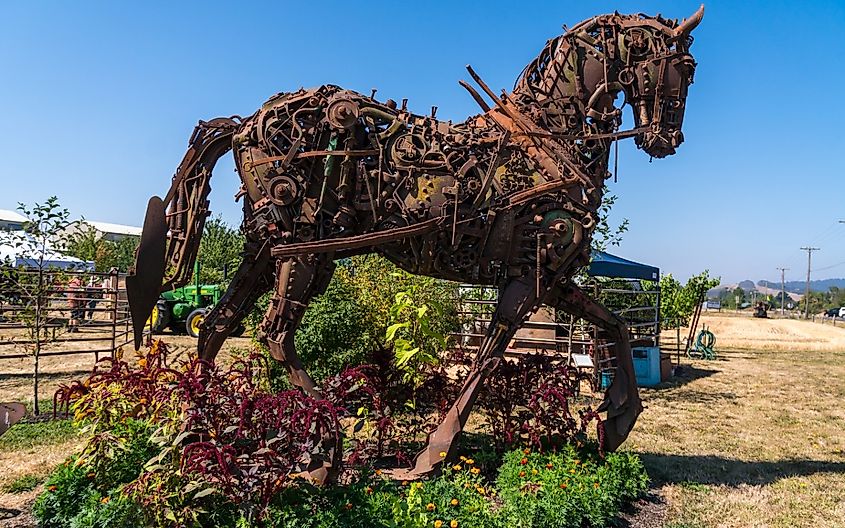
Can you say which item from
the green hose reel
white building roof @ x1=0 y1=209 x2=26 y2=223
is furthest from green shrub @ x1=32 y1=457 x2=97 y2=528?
white building roof @ x1=0 y1=209 x2=26 y2=223

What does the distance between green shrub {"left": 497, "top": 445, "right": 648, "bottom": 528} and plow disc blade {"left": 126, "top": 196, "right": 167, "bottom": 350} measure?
264 cm

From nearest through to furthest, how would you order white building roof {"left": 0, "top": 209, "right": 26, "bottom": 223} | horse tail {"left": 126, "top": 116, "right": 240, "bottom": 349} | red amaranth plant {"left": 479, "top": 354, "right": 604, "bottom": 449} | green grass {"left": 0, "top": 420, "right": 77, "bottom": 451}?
horse tail {"left": 126, "top": 116, "right": 240, "bottom": 349} → red amaranth plant {"left": 479, "top": 354, "right": 604, "bottom": 449} → green grass {"left": 0, "top": 420, "right": 77, "bottom": 451} → white building roof {"left": 0, "top": 209, "right": 26, "bottom": 223}

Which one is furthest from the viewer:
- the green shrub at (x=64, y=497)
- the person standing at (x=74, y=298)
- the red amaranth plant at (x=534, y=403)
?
the person standing at (x=74, y=298)

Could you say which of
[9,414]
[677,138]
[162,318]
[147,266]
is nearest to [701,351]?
[677,138]

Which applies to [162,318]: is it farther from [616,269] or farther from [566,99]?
[566,99]

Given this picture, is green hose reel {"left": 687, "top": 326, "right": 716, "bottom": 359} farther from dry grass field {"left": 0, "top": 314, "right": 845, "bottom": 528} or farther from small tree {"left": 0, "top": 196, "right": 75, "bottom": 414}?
small tree {"left": 0, "top": 196, "right": 75, "bottom": 414}

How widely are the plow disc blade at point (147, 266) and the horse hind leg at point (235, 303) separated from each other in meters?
0.88

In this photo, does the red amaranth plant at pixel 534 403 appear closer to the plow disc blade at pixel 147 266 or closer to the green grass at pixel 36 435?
the plow disc blade at pixel 147 266

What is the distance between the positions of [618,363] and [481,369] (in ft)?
4.09

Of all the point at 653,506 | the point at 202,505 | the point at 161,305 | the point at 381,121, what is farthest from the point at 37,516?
the point at 161,305

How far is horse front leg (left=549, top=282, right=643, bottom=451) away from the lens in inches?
192

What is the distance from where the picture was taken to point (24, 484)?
459 centimetres

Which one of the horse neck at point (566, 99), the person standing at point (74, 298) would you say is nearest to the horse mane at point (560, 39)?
the horse neck at point (566, 99)

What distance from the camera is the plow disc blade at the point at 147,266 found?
3775mm
